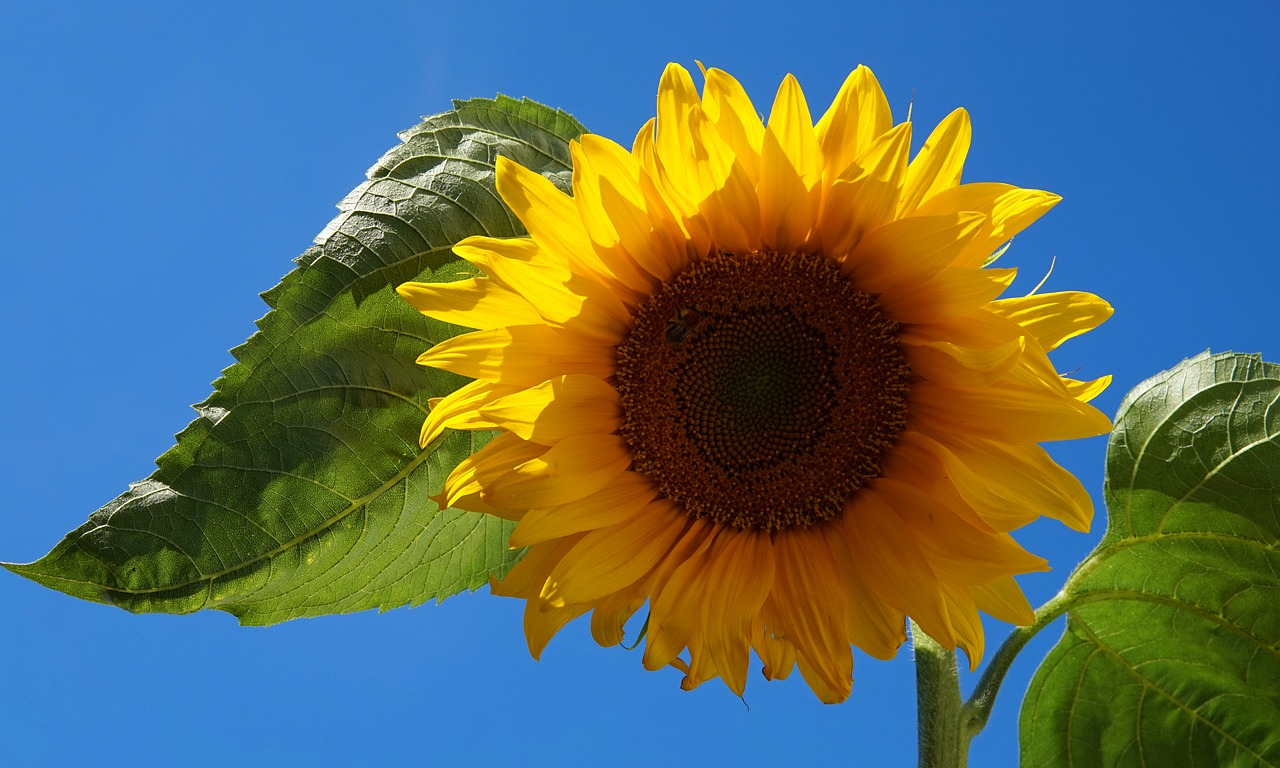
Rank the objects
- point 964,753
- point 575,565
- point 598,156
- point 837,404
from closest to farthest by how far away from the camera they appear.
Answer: point 598,156 → point 575,565 → point 837,404 → point 964,753

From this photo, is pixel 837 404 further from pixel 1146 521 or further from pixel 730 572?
pixel 1146 521

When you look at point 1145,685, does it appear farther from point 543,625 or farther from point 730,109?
point 730,109

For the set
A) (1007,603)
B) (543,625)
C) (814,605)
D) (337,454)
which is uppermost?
(337,454)

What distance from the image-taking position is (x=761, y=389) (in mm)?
2365

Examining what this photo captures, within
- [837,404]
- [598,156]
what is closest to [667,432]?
[837,404]

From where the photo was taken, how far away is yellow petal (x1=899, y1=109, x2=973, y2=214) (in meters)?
1.95

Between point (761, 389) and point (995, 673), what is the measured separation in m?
0.86

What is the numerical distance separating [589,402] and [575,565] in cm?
33

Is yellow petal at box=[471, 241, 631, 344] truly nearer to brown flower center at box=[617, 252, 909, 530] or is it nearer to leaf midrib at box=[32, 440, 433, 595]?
brown flower center at box=[617, 252, 909, 530]

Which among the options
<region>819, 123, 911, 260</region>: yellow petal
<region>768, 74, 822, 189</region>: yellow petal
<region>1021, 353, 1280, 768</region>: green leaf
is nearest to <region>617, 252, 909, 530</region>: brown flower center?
<region>819, 123, 911, 260</region>: yellow petal

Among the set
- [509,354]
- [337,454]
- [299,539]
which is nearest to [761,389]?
[509,354]

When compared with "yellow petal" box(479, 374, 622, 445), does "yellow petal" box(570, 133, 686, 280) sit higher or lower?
higher

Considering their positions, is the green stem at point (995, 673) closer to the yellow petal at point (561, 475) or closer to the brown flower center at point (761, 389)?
the brown flower center at point (761, 389)

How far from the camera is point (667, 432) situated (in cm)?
234
